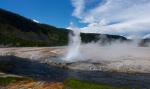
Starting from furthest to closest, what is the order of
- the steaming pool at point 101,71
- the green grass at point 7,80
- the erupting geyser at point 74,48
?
the erupting geyser at point 74,48 → the steaming pool at point 101,71 → the green grass at point 7,80

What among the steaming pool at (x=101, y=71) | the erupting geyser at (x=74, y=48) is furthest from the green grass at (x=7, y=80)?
the erupting geyser at (x=74, y=48)

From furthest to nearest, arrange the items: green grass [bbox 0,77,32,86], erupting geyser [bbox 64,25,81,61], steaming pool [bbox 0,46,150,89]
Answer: erupting geyser [bbox 64,25,81,61] → steaming pool [bbox 0,46,150,89] → green grass [bbox 0,77,32,86]

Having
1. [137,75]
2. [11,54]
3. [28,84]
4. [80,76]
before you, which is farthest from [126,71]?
[11,54]

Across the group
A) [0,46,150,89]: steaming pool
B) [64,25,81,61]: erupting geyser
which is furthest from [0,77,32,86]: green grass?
[64,25,81,61]: erupting geyser

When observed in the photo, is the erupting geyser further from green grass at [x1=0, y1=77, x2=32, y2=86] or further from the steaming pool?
green grass at [x1=0, y1=77, x2=32, y2=86]

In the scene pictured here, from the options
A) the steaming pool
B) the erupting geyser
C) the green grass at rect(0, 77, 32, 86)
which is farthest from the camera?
the erupting geyser

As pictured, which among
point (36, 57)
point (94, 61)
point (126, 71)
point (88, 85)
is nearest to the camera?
point (88, 85)

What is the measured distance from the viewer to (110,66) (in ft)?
211

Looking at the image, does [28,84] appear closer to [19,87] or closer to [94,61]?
[19,87]

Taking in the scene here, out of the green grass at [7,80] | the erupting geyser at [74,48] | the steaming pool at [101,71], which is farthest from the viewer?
the erupting geyser at [74,48]

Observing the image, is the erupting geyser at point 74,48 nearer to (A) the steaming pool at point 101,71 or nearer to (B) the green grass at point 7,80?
(A) the steaming pool at point 101,71

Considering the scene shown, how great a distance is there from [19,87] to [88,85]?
7.50 metres

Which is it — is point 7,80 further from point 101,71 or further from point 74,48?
point 74,48

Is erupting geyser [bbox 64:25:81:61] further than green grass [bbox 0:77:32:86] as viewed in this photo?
Yes
